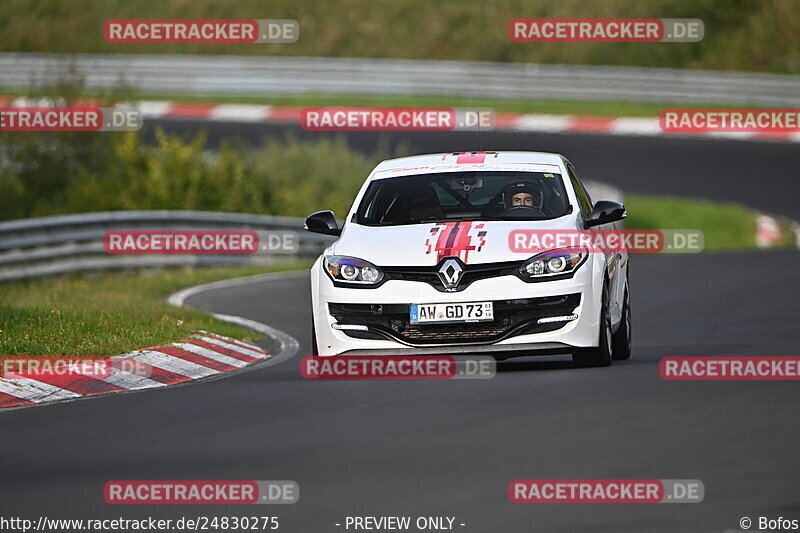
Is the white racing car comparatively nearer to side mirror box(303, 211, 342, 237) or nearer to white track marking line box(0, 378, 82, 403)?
side mirror box(303, 211, 342, 237)

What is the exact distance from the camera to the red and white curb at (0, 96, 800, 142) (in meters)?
36.7

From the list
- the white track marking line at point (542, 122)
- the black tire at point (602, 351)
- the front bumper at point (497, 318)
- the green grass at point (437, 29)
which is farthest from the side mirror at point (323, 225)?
the green grass at point (437, 29)

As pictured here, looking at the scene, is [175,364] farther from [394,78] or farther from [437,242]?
[394,78]

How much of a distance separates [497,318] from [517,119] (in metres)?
27.5

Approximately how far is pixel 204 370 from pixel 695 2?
35130 mm

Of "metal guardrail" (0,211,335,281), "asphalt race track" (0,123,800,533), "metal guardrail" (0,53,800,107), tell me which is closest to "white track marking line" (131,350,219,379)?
"asphalt race track" (0,123,800,533)

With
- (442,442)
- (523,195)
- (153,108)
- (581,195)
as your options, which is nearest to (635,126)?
(153,108)

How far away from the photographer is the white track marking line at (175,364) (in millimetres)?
12461

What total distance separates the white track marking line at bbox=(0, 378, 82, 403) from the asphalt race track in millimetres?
562

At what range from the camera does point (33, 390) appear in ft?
36.9

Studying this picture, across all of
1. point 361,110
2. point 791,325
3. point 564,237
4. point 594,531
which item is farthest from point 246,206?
point 594,531

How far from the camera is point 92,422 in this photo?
9.66m

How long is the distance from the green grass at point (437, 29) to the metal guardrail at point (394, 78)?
134 inches

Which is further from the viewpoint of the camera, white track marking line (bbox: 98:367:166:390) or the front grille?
white track marking line (bbox: 98:367:166:390)
